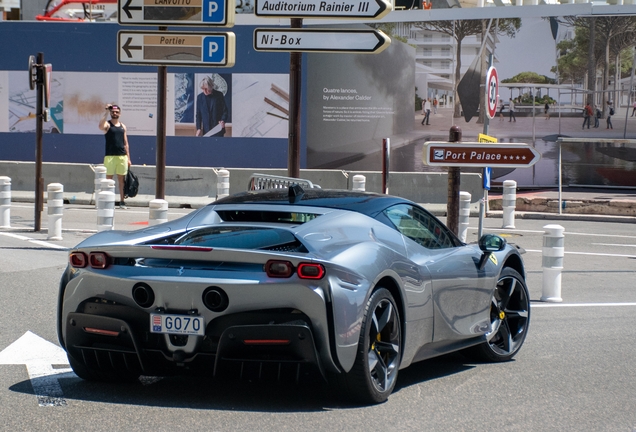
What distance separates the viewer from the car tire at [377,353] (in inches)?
209

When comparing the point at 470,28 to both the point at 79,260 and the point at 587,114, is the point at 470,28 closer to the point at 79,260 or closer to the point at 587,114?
the point at 587,114

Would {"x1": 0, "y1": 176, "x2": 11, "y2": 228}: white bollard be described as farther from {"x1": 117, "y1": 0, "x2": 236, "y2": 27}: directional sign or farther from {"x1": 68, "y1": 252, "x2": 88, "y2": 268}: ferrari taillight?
{"x1": 68, "y1": 252, "x2": 88, "y2": 268}: ferrari taillight

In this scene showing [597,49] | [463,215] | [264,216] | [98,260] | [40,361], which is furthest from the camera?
[597,49]

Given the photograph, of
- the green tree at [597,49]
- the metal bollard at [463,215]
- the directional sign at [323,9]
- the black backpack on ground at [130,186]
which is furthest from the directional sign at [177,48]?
the green tree at [597,49]

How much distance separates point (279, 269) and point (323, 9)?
802 centimetres

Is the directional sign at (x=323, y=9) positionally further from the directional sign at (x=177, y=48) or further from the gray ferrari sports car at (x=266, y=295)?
the gray ferrari sports car at (x=266, y=295)

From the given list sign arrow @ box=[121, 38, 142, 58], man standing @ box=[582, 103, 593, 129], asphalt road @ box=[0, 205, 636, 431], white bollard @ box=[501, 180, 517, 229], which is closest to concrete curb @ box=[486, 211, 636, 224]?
white bollard @ box=[501, 180, 517, 229]

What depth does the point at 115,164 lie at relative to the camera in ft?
62.7

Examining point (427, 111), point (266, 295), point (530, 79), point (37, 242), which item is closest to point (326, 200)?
point (266, 295)

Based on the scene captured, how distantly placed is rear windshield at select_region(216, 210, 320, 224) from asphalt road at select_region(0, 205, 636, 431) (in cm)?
101

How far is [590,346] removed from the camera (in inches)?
298

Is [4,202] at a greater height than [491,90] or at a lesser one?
lesser

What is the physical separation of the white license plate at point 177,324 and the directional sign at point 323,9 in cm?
785

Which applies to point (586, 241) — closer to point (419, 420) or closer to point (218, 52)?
point (218, 52)
